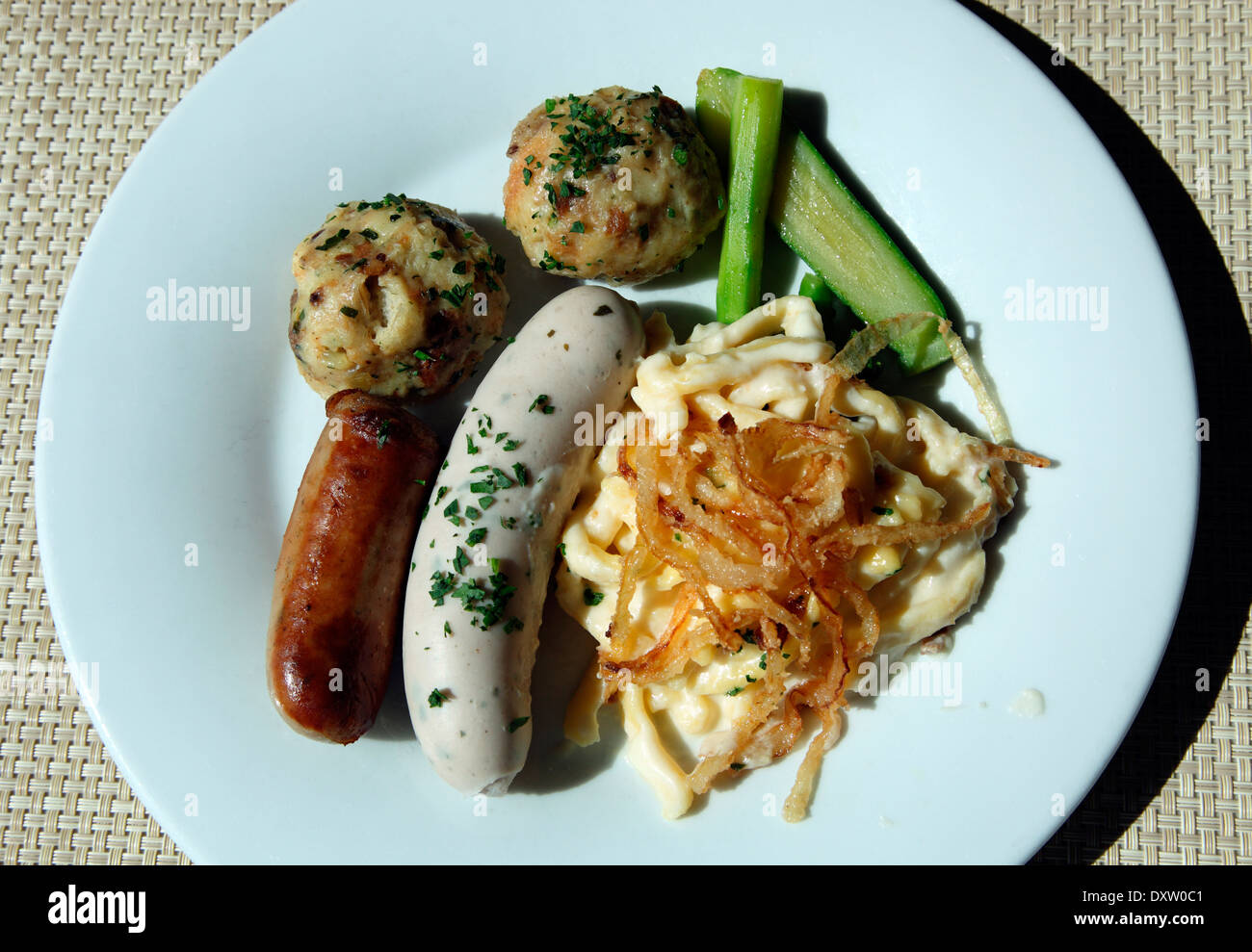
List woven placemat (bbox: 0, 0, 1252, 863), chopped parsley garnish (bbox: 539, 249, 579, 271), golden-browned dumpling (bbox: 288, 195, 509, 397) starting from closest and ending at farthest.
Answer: golden-browned dumpling (bbox: 288, 195, 509, 397) → chopped parsley garnish (bbox: 539, 249, 579, 271) → woven placemat (bbox: 0, 0, 1252, 863)

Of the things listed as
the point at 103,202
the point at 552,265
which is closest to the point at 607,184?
the point at 552,265

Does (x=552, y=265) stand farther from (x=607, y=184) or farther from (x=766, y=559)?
(x=766, y=559)

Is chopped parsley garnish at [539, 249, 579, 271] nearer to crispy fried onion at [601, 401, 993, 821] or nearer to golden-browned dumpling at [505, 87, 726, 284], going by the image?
golden-browned dumpling at [505, 87, 726, 284]

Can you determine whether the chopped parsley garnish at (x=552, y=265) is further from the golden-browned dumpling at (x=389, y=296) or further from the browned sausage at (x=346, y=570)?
the browned sausage at (x=346, y=570)

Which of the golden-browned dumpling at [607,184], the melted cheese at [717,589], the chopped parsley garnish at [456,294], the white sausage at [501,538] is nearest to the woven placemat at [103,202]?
the melted cheese at [717,589]

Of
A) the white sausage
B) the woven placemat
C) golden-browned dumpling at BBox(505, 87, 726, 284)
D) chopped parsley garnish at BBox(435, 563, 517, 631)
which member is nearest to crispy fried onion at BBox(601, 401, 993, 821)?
the white sausage

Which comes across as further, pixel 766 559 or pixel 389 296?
pixel 389 296
